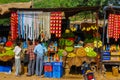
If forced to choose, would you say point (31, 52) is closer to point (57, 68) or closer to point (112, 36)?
point (57, 68)

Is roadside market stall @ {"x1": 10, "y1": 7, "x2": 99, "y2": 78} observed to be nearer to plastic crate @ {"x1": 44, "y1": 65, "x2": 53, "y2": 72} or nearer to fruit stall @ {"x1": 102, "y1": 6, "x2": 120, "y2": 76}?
plastic crate @ {"x1": 44, "y1": 65, "x2": 53, "y2": 72}

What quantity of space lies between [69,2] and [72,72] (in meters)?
7.89

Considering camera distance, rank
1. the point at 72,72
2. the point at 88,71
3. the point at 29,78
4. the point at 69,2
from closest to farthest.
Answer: the point at 88,71
the point at 29,78
the point at 72,72
the point at 69,2

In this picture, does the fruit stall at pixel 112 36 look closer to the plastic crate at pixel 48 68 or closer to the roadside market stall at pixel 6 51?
the plastic crate at pixel 48 68

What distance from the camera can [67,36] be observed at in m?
16.4

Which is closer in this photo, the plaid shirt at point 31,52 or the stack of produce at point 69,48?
the plaid shirt at point 31,52

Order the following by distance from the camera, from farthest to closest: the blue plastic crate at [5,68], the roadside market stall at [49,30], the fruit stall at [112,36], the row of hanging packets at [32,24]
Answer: the blue plastic crate at [5,68]
the fruit stall at [112,36]
the row of hanging packets at [32,24]
the roadside market stall at [49,30]

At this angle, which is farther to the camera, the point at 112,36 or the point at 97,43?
the point at 112,36

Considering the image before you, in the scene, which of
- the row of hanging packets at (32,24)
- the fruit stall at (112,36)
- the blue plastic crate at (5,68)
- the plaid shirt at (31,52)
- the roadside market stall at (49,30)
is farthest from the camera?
the blue plastic crate at (5,68)

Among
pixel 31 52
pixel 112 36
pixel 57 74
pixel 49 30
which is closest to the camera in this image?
pixel 57 74

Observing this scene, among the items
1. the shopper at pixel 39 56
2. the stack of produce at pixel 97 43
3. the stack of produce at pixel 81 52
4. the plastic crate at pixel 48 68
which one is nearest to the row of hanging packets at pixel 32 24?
the shopper at pixel 39 56

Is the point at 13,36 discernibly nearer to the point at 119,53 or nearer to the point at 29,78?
the point at 29,78

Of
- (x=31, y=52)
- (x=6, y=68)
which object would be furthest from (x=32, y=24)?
(x=6, y=68)

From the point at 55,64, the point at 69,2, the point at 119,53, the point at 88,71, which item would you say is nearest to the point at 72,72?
the point at 55,64
